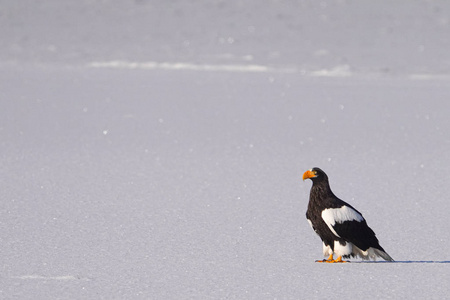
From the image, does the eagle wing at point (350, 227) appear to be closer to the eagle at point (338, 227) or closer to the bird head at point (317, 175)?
the eagle at point (338, 227)

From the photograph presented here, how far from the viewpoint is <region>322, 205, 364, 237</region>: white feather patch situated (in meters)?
3.76

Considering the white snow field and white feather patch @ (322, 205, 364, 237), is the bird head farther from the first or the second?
the white snow field

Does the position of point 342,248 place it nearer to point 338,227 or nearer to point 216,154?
point 338,227

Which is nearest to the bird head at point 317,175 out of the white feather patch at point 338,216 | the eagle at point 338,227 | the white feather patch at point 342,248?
the eagle at point 338,227

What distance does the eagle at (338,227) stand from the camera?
3.76 metres

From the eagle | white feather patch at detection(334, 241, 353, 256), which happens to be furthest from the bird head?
white feather patch at detection(334, 241, 353, 256)

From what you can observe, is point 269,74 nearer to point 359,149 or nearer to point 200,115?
point 200,115

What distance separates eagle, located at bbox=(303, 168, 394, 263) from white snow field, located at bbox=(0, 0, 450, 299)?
0.32 ft

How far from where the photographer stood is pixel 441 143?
7234 mm

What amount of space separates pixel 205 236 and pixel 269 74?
749 centimetres

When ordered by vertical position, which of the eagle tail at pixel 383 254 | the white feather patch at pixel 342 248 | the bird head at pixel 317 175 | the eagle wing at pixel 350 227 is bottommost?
the eagle tail at pixel 383 254

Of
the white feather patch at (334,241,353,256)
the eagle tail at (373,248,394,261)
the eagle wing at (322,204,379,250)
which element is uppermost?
the eagle wing at (322,204,379,250)

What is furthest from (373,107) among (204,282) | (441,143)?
(204,282)

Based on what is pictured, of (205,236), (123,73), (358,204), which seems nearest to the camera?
(205,236)
